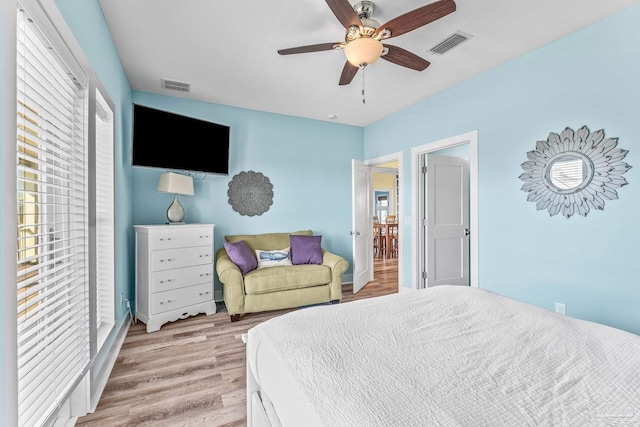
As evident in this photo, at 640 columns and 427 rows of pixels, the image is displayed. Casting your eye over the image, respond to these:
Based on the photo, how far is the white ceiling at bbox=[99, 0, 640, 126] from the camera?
1.99 meters

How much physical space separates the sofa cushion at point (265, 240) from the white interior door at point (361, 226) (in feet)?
3.27

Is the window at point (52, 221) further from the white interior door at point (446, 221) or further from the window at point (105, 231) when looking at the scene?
the white interior door at point (446, 221)

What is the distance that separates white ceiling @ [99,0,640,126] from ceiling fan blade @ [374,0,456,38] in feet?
0.98

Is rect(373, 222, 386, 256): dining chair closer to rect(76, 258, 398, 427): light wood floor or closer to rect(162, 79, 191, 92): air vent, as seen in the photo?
rect(76, 258, 398, 427): light wood floor

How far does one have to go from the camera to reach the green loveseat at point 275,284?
3.05m

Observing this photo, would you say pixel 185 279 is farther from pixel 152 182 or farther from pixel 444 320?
pixel 444 320

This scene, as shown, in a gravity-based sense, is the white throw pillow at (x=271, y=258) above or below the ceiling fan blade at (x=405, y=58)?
below

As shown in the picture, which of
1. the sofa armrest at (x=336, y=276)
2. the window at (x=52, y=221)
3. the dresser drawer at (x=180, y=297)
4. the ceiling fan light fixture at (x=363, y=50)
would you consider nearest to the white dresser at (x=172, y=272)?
the dresser drawer at (x=180, y=297)

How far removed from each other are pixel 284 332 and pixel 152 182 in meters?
3.01

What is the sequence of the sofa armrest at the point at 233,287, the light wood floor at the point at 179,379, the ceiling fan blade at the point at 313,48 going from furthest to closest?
the sofa armrest at the point at 233,287
the ceiling fan blade at the point at 313,48
the light wood floor at the point at 179,379

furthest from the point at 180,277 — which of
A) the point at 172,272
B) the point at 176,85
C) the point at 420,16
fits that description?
the point at 420,16

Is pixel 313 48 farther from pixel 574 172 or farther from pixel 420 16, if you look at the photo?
pixel 574 172

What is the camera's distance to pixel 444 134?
3.40m

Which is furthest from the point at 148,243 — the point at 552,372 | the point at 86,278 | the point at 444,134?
the point at 444,134
